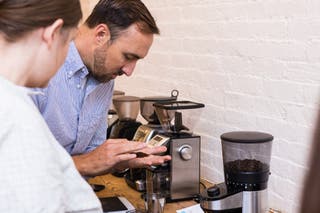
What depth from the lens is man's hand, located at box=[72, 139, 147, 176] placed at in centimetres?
158

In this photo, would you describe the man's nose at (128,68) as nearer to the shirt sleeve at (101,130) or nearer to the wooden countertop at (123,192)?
the shirt sleeve at (101,130)

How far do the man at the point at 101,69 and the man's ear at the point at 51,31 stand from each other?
67 cm

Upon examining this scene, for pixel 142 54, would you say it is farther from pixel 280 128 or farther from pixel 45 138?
pixel 45 138

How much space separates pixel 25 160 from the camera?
81 cm

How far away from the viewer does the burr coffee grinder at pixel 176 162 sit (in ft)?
5.61

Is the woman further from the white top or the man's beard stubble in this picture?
the man's beard stubble

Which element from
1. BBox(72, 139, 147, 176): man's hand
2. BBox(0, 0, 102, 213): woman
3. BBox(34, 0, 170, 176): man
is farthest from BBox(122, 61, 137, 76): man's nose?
BBox(0, 0, 102, 213): woman

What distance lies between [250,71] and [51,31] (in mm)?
1015

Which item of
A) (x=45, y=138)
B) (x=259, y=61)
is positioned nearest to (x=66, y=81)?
(x=259, y=61)

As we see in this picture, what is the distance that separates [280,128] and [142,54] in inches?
22.2

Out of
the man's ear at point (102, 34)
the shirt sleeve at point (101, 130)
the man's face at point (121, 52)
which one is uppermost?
the man's ear at point (102, 34)

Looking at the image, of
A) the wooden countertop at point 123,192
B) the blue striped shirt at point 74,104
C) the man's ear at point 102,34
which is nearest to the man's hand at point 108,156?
the blue striped shirt at point 74,104

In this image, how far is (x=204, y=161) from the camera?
2.07 meters

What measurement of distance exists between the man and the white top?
0.72 m
